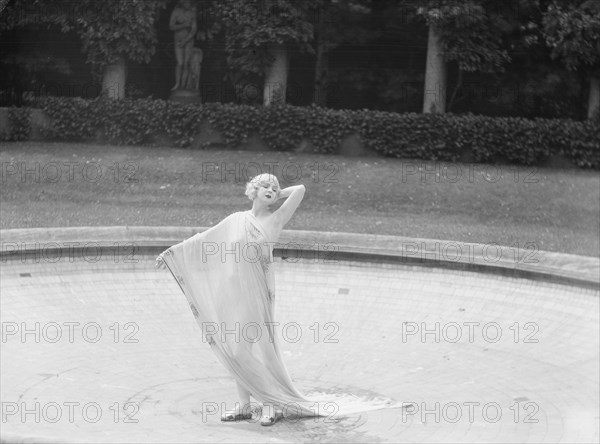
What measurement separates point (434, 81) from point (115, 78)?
8.25m

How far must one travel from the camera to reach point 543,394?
1113 cm

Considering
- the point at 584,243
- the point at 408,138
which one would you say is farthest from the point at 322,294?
the point at 408,138

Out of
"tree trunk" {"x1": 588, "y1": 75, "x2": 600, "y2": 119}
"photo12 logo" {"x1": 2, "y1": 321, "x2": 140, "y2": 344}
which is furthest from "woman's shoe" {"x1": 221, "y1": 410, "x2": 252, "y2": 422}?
"tree trunk" {"x1": 588, "y1": 75, "x2": 600, "y2": 119}

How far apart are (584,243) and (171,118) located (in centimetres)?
1073

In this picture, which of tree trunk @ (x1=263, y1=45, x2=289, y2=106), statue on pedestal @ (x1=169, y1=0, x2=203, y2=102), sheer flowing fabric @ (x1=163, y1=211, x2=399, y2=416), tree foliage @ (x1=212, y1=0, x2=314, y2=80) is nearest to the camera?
sheer flowing fabric @ (x1=163, y1=211, x2=399, y2=416)

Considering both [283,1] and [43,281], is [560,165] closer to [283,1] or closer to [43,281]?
[283,1]

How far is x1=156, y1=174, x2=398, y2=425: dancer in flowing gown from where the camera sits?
9.52m

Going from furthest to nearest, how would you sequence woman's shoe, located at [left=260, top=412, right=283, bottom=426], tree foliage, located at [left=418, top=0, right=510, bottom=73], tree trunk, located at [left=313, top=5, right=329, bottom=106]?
tree trunk, located at [left=313, top=5, right=329, bottom=106], tree foliage, located at [left=418, top=0, right=510, bottom=73], woman's shoe, located at [left=260, top=412, right=283, bottom=426]

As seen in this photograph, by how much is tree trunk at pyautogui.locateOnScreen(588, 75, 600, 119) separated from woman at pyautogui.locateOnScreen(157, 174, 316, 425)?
19276 mm

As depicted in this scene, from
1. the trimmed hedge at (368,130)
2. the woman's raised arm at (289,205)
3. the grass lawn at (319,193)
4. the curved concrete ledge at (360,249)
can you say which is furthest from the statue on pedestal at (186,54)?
the woman's raised arm at (289,205)

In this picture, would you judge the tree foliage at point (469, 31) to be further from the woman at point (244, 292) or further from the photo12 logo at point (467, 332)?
the woman at point (244, 292)

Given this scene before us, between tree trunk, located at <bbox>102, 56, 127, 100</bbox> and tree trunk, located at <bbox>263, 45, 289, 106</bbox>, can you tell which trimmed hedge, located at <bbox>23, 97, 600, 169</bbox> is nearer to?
tree trunk, located at <bbox>102, 56, 127, 100</bbox>

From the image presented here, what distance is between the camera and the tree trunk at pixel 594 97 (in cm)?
2739

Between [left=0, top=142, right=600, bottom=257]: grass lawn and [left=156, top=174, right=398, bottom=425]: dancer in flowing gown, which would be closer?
[left=156, top=174, right=398, bottom=425]: dancer in flowing gown
